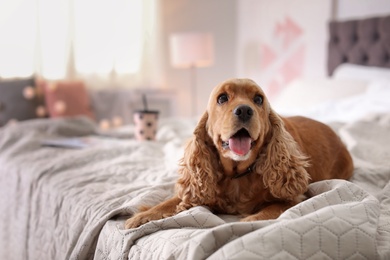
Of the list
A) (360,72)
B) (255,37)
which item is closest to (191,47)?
(255,37)

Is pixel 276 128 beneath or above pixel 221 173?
above

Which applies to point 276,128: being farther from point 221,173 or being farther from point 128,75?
point 128,75

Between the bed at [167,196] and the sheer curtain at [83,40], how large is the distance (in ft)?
4.51

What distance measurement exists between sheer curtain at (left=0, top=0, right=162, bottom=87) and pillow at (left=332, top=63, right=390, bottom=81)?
1.91 metres

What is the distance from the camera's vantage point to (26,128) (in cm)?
252

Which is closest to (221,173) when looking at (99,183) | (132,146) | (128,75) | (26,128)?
(99,183)

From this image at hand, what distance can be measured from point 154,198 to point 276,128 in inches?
17.0

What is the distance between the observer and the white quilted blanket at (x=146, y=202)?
0.96 metres

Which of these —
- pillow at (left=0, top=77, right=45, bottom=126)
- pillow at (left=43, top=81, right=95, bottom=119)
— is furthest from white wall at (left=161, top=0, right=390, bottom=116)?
pillow at (left=0, top=77, right=45, bottom=126)

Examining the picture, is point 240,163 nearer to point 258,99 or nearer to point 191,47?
point 258,99

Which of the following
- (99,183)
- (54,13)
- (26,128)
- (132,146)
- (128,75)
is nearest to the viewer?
(99,183)

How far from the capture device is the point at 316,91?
3.09m

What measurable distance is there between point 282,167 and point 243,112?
198mm

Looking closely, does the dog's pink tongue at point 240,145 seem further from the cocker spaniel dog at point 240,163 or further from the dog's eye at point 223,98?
the dog's eye at point 223,98
